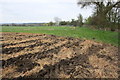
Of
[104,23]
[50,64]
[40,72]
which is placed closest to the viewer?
[40,72]

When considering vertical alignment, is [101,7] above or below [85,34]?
above

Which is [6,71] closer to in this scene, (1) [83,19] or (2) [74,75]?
(2) [74,75]

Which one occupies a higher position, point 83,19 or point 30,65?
point 83,19

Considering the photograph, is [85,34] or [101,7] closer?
[85,34]

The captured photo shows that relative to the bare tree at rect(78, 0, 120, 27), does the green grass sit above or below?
below

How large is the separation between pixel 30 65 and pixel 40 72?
15.8 inches

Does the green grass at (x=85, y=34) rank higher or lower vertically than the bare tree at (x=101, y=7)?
lower

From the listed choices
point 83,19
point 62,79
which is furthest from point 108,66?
point 83,19

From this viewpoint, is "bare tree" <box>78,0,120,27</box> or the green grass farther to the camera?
"bare tree" <box>78,0,120,27</box>

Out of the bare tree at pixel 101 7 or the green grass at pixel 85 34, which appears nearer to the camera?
the green grass at pixel 85 34

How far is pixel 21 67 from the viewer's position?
2504mm

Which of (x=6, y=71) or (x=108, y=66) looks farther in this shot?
(x=108, y=66)

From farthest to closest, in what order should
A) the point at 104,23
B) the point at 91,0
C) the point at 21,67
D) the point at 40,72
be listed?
the point at 91,0 < the point at 104,23 < the point at 21,67 < the point at 40,72

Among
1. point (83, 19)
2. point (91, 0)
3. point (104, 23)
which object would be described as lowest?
point (104, 23)
